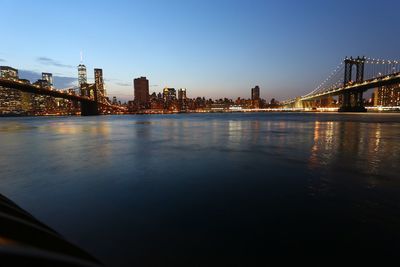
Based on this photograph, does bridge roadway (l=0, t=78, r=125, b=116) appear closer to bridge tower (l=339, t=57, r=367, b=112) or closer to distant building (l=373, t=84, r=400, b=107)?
bridge tower (l=339, t=57, r=367, b=112)

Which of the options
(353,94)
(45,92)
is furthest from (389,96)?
(45,92)

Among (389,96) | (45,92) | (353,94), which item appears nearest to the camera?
(45,92)

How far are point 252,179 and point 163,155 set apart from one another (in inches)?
277

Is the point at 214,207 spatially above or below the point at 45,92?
below

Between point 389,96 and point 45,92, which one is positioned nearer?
point 45,92

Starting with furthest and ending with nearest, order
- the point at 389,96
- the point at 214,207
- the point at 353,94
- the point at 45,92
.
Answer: the point at 389,96, the point at 353,94, the point at 45,92, the point at 214,207

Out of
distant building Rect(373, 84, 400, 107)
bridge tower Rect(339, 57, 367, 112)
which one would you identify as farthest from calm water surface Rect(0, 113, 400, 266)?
distant building Rect(373, 84, 400, 107)

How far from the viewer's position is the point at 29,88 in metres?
71.1

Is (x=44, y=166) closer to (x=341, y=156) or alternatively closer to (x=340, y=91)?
(x=341, y=156)

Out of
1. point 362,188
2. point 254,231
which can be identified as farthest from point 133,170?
point 362,188

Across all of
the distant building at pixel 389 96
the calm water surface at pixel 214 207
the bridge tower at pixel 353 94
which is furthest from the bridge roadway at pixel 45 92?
the distant building at pixel 389 96


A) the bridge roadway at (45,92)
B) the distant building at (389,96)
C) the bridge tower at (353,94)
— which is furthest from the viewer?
the distant building at (389,96)

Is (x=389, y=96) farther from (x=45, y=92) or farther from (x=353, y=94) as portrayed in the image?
(x=45, y=92)

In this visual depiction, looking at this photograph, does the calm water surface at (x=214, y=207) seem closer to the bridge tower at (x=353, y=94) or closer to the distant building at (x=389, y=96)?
the bridge tower at (x=353, y=94)
